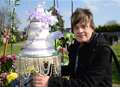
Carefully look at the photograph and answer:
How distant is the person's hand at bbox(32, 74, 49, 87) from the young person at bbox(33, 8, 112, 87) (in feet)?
0.13

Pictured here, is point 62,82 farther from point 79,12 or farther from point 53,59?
point 79,12

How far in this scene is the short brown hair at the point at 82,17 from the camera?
3.18m

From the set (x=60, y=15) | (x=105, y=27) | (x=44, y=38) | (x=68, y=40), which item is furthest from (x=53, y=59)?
(x=105, y=27)

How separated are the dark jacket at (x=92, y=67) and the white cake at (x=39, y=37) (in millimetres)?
225

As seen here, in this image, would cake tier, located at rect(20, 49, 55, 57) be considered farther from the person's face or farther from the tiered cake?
the person's face

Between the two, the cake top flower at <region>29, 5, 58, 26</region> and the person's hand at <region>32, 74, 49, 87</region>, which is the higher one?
the cake top flower at <region>29, 5, 58, 26</region>

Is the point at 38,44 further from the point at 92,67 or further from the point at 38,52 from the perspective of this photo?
the point at 92,67

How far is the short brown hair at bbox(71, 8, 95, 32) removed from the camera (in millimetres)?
3176

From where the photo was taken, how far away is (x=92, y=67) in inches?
122

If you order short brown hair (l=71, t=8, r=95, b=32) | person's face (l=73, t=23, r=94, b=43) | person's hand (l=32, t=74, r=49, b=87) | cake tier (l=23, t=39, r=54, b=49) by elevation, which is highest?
short brown hair (l=71, t=8, r=95, b=32)

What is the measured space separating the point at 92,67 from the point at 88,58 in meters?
0.08

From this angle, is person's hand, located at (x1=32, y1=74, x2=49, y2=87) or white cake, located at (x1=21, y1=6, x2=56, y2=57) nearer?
person's hand, located at (x1=32, y1=74, x2=49, y2=87)

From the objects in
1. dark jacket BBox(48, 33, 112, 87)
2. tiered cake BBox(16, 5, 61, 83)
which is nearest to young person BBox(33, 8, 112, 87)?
dark jacket BBox(48, 33, 112, 87)

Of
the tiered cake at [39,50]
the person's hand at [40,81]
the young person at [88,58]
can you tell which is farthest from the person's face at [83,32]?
the person's hand at [40,81]
